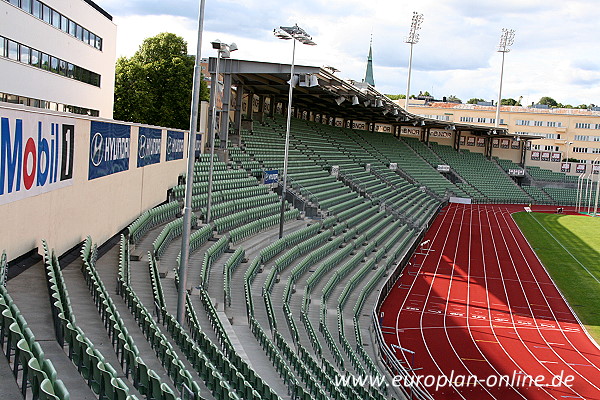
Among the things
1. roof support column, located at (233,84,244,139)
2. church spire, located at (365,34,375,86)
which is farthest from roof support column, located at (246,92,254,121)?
church spire, located at (365,34,375,86)

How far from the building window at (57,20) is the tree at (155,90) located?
12100 mm

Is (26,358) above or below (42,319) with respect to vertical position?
above

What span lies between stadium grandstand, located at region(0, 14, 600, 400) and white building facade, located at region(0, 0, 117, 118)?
5347mm

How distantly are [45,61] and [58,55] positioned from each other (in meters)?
1.30

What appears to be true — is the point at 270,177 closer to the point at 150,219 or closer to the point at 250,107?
the point at 150,219

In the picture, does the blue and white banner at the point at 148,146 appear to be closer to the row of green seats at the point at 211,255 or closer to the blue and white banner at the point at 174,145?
the blue and white banner at the point at 174,145

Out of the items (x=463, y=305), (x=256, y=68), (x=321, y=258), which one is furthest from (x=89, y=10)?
(x=463, y=305)

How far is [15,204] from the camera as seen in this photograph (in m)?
9.49

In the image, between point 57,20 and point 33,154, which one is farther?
point 57,20

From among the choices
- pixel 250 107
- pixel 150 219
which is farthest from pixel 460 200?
pixel 150 219

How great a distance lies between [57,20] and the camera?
80.5ft

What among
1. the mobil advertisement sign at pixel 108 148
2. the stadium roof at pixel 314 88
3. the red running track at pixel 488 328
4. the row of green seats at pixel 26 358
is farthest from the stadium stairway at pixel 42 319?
the stadium roof at pixel 314 88

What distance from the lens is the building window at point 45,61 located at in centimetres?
2064

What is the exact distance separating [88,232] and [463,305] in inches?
574
